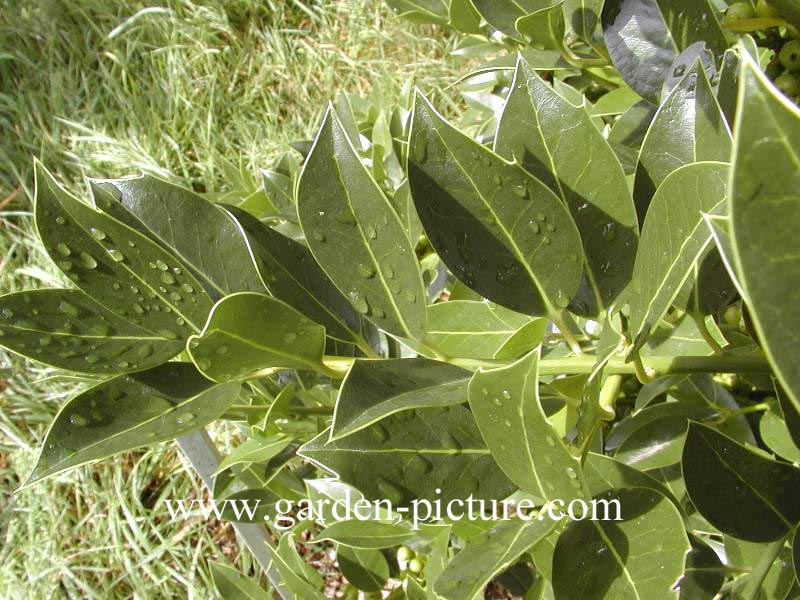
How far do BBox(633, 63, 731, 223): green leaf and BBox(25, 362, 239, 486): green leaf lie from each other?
0.41m

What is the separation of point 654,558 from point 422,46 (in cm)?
272

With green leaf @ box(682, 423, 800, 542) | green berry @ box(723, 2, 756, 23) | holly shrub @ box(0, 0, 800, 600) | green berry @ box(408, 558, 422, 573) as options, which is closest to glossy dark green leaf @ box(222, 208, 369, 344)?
holly shrub @ box(0, 0, 800, 600)

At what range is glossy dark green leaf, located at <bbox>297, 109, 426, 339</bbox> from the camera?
0.57m

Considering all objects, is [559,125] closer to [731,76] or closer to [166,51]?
[731,76]

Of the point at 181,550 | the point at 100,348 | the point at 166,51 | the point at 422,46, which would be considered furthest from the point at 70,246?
the point at 166,51

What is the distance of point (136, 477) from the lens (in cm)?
240

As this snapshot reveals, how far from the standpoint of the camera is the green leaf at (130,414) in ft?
1.80

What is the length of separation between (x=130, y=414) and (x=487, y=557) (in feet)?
1.02

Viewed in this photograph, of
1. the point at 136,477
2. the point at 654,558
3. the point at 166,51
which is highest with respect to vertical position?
the point at 166,51

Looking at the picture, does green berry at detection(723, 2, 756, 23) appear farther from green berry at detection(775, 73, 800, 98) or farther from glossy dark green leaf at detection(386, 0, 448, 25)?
glossy dark green leaf at detection(386, 0, 448, 25)

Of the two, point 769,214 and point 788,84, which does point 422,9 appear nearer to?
point 788,84

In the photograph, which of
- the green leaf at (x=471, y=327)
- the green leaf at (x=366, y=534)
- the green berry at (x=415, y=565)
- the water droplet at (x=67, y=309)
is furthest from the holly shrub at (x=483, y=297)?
the green berry at (x=415, y=565)

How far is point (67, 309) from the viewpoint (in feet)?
1.94

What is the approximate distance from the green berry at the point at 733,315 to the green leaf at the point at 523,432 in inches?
17.9
